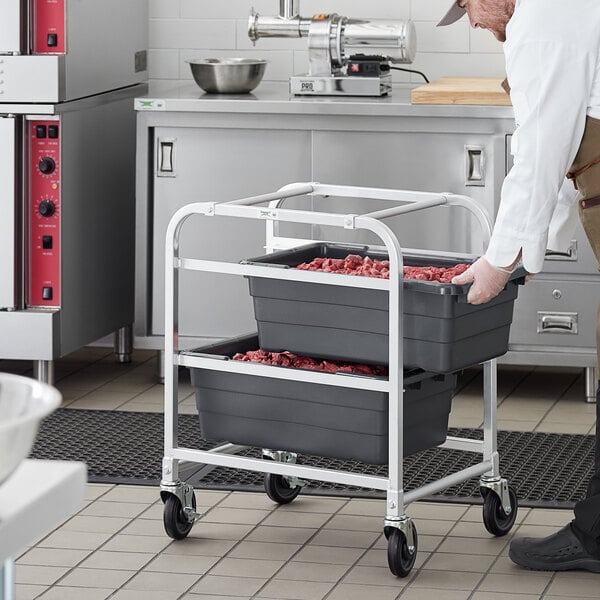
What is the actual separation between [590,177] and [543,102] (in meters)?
0.23

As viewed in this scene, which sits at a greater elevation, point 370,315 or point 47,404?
point 47,404

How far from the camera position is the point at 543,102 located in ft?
9.18

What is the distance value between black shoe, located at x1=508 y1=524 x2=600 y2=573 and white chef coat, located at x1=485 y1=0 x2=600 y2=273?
653 mm

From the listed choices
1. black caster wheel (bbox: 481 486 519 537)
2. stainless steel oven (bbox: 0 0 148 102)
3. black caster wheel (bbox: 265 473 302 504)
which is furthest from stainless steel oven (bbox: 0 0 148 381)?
black caster wheel (bbox: 481 486 519 537)

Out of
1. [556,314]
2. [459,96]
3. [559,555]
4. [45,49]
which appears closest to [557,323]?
[556,314]

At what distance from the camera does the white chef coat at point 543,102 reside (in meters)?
2.78

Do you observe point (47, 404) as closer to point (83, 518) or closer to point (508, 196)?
point (508, 196)

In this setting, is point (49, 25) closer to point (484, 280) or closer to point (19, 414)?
point (484, 280)

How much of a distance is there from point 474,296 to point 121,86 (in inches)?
94.7

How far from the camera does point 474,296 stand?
2.99 m

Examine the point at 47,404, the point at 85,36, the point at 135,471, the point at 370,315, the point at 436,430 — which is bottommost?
the point at 135,471

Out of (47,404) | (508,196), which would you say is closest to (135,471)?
(508,196)

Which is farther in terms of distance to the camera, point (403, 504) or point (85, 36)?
point (85, 36)

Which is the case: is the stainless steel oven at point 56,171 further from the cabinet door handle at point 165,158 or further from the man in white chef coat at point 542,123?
the man in white chef coat at point 542,123
